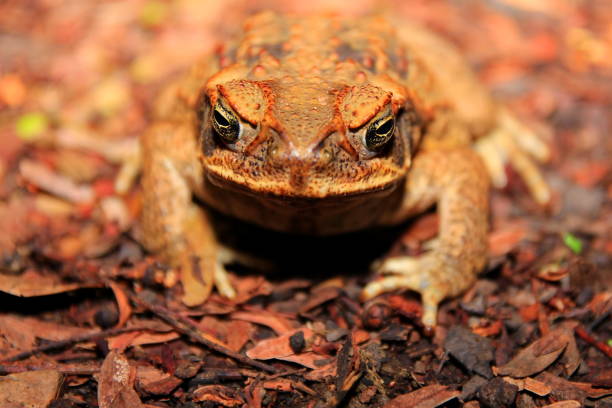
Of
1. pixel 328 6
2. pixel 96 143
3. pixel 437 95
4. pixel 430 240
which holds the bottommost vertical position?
pixel 430 240

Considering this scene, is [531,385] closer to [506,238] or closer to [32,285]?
[506,238]

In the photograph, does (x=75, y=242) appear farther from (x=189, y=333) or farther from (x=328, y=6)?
(x=328, y=6)

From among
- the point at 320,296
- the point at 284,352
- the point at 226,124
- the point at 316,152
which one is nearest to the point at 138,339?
the point at 284,352

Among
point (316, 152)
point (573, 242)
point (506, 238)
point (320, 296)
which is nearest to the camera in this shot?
point (316, 152)

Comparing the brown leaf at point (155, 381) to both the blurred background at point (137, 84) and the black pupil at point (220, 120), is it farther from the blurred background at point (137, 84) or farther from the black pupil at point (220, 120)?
the black pupil at point (220, 120)

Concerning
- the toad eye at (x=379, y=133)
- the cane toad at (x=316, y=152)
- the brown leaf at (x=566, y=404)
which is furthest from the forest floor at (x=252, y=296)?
the toad eye at (x=379, y=133)

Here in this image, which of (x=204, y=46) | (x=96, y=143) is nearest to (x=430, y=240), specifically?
(x=96, y=143)

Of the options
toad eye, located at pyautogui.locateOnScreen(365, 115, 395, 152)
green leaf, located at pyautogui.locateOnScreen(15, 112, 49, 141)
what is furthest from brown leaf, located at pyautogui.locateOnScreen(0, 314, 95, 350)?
green leaf, located at pyautogui.locateOnScreen(15, 112, 49, 141)
